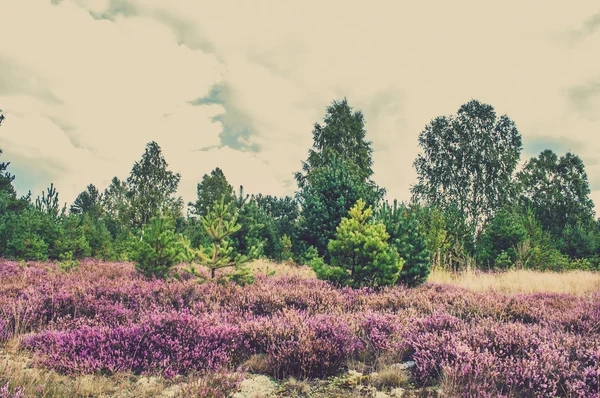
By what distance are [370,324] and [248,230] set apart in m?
10.3

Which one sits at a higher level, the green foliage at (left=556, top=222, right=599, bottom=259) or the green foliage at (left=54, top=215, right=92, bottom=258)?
the green foliage at (left=556, top=222, right=599, bottom=259)

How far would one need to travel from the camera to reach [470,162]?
1262 inches

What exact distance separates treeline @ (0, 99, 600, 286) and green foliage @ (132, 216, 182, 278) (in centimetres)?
3

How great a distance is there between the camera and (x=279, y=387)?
127 inches

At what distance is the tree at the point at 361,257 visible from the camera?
25.1 feet

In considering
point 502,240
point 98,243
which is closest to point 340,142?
point 502,240

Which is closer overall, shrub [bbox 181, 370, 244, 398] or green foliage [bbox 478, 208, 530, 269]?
shrub [bbox 181, 370, 244, 398]

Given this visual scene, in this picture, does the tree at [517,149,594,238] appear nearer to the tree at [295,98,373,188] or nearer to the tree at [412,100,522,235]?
the tree at [412,100,522,235]

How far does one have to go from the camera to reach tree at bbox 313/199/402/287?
7.66 metres

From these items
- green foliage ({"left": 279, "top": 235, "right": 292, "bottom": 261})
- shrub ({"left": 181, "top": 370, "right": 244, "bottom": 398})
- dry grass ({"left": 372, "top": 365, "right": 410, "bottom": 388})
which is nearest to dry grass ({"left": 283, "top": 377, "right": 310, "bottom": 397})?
shrub ({"left": 181, "top": 370, "right": 244, "bottom": 398})

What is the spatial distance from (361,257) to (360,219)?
2.95ft

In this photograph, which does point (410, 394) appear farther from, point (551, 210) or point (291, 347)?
point (551, 210)

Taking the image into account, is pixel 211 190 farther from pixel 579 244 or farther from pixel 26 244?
pixel 579 244

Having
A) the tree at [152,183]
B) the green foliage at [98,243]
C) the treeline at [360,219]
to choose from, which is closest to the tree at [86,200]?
the treeline at [360,219]
